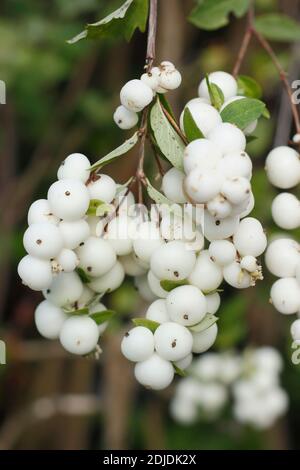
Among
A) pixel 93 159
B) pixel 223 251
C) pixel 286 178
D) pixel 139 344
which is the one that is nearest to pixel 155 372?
pixel 139 344

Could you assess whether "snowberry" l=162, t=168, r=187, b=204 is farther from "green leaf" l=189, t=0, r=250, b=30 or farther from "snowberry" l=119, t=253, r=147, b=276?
"green leaf" l=189, t=0, r=250, b=30

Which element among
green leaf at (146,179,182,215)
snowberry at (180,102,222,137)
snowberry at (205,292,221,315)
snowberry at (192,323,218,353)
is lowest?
snowberry at (192,323,218,353)

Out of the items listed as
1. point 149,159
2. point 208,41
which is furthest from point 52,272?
point 208,41

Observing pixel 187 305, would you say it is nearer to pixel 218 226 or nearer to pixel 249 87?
pixel 218 226

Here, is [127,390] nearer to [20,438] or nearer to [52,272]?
[20,438]

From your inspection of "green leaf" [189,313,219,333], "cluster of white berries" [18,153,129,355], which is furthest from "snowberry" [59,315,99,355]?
"green leaf" [189,313,219,333]

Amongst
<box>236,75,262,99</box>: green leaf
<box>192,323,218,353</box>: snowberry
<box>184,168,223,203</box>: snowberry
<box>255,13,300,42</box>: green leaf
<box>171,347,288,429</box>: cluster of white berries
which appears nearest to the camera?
<box>184,168,223,203</box>: snowberry
